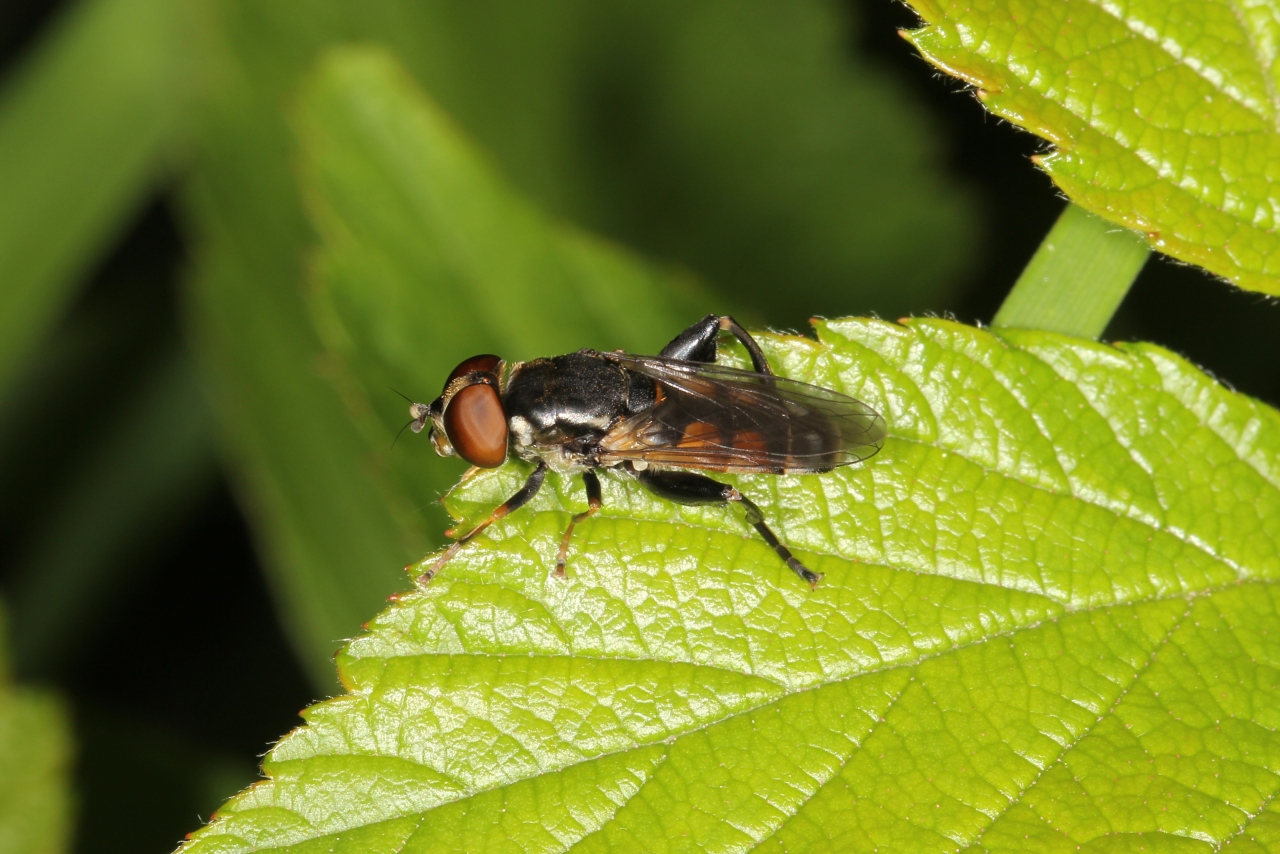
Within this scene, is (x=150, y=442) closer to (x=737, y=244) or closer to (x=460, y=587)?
(x=737, y=244)

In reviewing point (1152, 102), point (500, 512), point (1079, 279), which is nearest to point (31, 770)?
point (500, 512)

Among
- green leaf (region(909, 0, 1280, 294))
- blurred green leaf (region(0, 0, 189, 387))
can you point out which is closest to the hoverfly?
green leaf (region(909, 0, 1280, 294))

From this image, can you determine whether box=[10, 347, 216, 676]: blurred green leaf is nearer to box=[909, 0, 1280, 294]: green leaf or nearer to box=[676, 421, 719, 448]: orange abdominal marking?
box=[676, 421, 719, 448]: orange abdominal marking

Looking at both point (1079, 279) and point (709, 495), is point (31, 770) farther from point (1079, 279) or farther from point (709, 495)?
point (1079, 279)

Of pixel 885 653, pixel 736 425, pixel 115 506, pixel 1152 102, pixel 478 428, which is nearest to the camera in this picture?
pixel 885 653

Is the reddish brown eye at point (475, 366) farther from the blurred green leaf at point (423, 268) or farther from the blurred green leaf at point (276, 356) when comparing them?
the blurred green leaf at point (276, 356)

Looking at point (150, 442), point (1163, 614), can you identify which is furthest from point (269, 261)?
point (1163, 614)

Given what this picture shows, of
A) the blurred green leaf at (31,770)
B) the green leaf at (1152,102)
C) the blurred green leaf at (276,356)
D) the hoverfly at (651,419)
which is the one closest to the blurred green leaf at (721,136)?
the blurred green leaf at (276,356)
